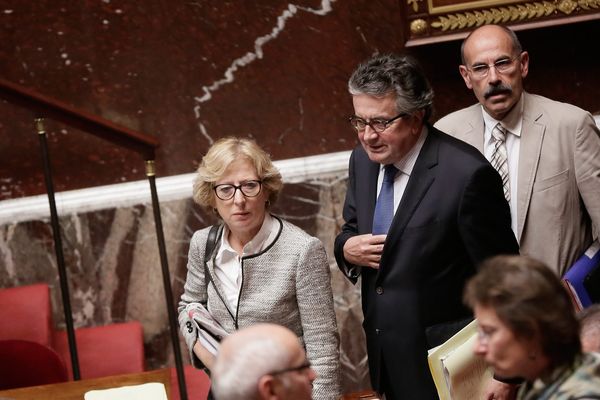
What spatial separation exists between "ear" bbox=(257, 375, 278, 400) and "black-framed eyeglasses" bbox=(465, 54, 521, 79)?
205 cm

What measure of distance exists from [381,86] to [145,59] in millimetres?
1867

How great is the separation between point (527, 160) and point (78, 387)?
6.13 ft

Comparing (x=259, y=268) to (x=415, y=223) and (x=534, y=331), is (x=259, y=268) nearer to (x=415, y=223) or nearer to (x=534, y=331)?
(x=415, y=223)

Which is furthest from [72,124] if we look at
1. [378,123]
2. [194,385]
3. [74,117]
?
[378,123]

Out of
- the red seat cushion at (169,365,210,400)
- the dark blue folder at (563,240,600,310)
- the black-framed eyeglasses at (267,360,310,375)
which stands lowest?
the red seat cushion at (169,365,210,400)

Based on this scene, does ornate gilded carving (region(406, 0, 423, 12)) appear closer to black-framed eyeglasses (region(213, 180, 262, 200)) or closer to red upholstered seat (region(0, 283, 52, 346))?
black-framed eyeglasses (region(213, 180, 262, 200))

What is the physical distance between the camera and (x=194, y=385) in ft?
15.8

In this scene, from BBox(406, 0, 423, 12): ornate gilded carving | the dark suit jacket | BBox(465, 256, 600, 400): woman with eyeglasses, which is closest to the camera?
BBox(465, 256, 600, 400): woman with eyeglasses

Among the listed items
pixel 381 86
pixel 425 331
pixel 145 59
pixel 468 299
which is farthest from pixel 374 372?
pixel 145 59

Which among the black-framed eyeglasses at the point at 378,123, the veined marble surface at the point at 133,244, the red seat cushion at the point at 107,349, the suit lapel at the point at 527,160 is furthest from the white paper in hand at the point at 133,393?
the veined marble surface at the point at 133,244

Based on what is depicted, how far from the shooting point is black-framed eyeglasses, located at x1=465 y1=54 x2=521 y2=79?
4109 mm

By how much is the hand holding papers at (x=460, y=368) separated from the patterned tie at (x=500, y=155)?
101cm

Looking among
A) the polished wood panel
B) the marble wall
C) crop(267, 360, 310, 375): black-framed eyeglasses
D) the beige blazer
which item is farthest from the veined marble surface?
crop(267, 360, 310, 375): black-framed eyeglasses

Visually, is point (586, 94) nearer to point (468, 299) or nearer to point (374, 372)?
point (374, 372)
